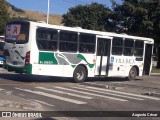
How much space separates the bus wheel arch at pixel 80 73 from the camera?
67.6ft

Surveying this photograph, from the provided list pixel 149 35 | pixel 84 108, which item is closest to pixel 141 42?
pixel 84 108

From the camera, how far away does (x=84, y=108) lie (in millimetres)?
12016

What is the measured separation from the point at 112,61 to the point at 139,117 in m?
11.6

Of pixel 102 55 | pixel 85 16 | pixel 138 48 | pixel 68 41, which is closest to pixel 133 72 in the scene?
pixel 138 48

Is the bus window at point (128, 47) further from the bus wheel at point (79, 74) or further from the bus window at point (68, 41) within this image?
the bus window at point (68, 41)

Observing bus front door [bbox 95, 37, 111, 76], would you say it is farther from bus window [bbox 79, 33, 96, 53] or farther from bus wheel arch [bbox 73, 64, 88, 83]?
bus wheel arch [bbox 73, 64, 88, 83]

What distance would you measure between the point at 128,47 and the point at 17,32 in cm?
749

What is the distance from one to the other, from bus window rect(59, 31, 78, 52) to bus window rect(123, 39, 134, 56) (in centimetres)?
426

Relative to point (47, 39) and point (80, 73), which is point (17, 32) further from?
point (80, 73)

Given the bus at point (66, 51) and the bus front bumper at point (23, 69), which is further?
the bus at point (66, 51)

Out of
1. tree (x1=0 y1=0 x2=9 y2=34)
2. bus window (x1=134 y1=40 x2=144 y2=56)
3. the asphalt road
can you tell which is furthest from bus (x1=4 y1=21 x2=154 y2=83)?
tree (x1=0 y1=0 x2=9 y2=34)

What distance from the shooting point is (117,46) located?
23109mm

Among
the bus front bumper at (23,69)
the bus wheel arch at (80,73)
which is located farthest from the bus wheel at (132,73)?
the bus front bumper at (23,69)

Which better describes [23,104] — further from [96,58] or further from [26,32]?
[96,58]
